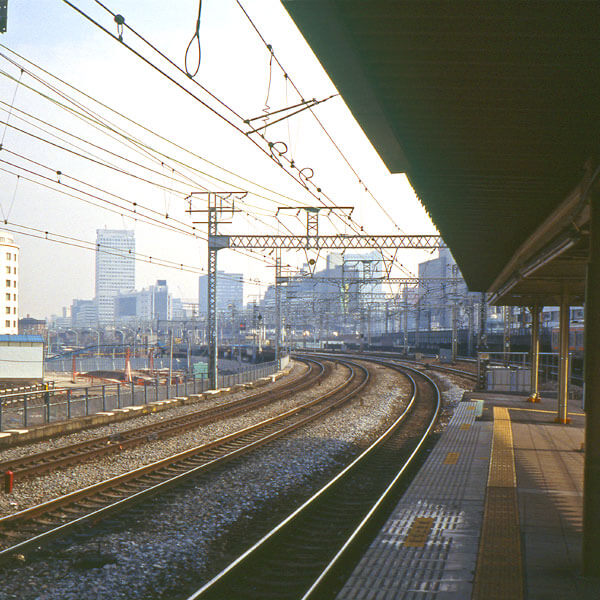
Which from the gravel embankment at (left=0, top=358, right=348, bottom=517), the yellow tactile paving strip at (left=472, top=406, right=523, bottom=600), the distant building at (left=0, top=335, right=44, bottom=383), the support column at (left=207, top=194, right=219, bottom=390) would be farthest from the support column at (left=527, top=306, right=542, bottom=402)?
the distant building at (left=0, top=335, right=44, bottom=383)

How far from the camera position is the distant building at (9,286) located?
279ft

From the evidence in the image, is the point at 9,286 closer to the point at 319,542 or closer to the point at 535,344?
the point at 535,344

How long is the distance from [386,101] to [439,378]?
32.9 meters

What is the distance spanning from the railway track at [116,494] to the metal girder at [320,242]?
39.3 feet

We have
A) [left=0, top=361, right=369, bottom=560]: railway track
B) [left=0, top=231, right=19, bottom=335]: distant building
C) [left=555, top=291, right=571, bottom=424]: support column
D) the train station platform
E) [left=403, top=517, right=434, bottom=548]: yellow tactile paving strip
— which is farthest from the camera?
[left=0, top=231, right=19, bottom=335]: distant building

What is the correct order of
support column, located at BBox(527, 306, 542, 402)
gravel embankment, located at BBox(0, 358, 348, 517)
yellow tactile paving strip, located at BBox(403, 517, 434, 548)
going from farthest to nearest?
Answer: support column, located at BBox(527, 306, 542, 402) → gravel embankment, located at BBox(0, 358, 348, 517) → yellow tactile paving strip, located at BBox(403, 517, 434, 548)

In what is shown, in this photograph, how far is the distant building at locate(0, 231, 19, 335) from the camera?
85000 millimetres

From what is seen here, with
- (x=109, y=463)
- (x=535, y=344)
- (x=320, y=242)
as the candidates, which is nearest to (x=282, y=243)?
(x=320, y=242)

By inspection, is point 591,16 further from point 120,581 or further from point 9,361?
point 9,361

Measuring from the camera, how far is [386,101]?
18.4 ft

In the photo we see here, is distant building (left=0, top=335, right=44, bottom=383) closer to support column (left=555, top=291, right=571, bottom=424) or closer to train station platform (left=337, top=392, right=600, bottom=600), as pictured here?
support column (left=555, top=291, right=571, bottom=424)

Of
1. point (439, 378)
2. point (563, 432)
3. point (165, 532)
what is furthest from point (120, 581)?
point (439, 378)

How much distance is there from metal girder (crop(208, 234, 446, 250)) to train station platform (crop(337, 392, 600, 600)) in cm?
1524

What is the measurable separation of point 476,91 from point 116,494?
8363 mm
